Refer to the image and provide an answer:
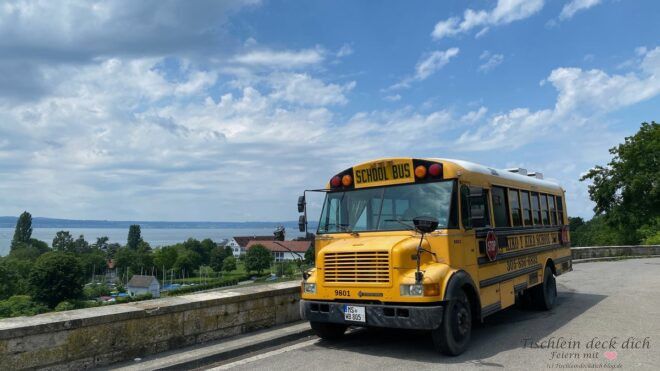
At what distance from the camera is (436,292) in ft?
19.0

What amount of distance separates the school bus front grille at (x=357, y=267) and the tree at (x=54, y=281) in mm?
74104

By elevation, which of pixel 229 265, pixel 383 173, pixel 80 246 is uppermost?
pixel 80 246

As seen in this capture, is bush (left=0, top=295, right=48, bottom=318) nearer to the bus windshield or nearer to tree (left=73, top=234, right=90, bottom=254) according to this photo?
the bus windshield

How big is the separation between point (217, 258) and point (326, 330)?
13382 cm

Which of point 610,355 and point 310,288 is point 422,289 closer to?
point 310,288

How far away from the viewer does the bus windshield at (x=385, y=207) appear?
6.62 meters

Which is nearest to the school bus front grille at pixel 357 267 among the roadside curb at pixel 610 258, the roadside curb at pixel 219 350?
the roadside curb at pixel 219 350

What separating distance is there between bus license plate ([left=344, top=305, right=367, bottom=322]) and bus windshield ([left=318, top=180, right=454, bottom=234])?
1.23 meters

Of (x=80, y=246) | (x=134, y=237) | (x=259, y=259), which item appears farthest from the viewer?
(x=134, y=237)

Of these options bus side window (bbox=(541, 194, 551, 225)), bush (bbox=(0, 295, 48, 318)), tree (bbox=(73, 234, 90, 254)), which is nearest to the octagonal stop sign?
bus side window (bbox=(541, 194, 551, 225))

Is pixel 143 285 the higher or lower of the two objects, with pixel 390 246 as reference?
lower

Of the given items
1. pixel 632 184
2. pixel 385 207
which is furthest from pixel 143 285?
pixel 385 207

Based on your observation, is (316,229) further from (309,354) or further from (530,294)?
(530,294)

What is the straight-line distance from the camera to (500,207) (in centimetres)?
802
